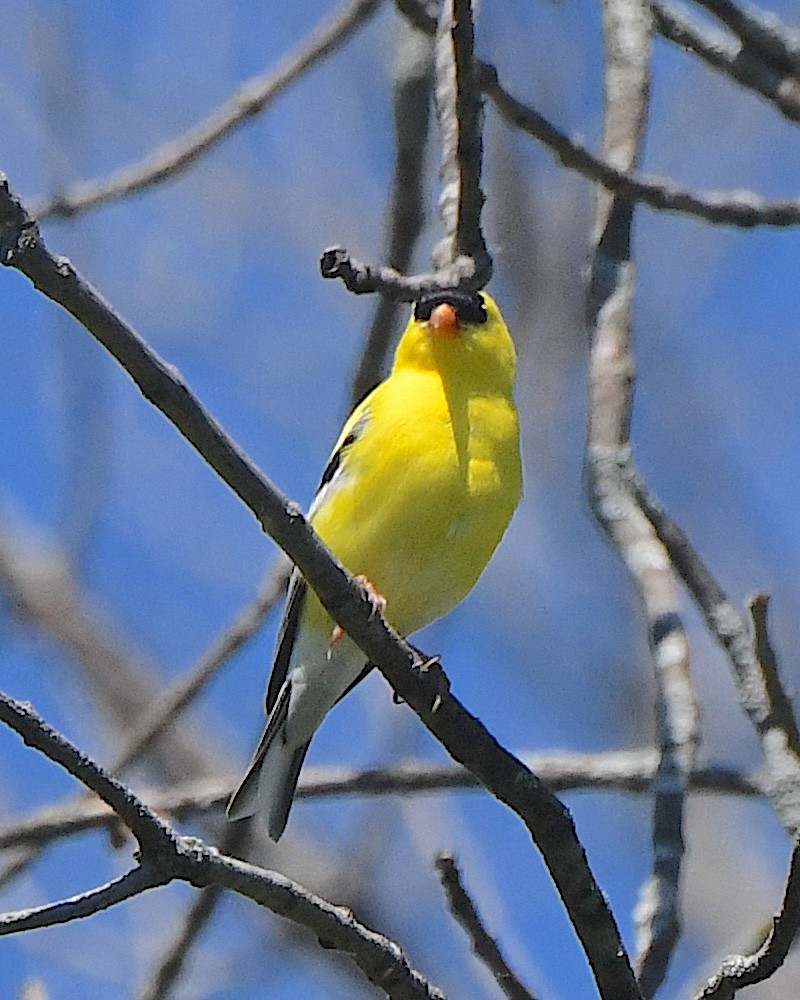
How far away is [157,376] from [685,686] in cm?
126

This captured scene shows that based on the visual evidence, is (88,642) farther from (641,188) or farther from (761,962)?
(761,962)

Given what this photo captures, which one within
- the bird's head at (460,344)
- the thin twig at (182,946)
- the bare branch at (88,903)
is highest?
the bird's head at (460,344)

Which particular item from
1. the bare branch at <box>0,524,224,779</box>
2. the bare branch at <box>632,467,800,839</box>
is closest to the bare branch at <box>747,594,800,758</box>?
the bare branch at <box>632,467,800,839</box>

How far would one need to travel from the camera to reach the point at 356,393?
395 centimetres

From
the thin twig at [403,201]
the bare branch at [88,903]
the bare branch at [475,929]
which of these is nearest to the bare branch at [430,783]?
the bare branch at [475,929]

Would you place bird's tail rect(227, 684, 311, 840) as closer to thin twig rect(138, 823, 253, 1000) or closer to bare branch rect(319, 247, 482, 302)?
thin twig rect(138, 823, 253, 1000)

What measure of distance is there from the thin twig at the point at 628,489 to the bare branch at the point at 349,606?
159mm

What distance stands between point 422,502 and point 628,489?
74cm

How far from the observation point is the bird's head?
424cm

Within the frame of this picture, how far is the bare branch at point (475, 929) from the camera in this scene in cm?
216

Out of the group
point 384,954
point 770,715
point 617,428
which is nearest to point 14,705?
point 384,954

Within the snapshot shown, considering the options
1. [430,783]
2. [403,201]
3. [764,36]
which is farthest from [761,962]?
[403,201]

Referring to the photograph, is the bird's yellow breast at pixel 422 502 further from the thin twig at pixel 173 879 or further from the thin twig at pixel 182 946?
the thin twig at pixel 173 879

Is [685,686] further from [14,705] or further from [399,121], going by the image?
[399,121]
